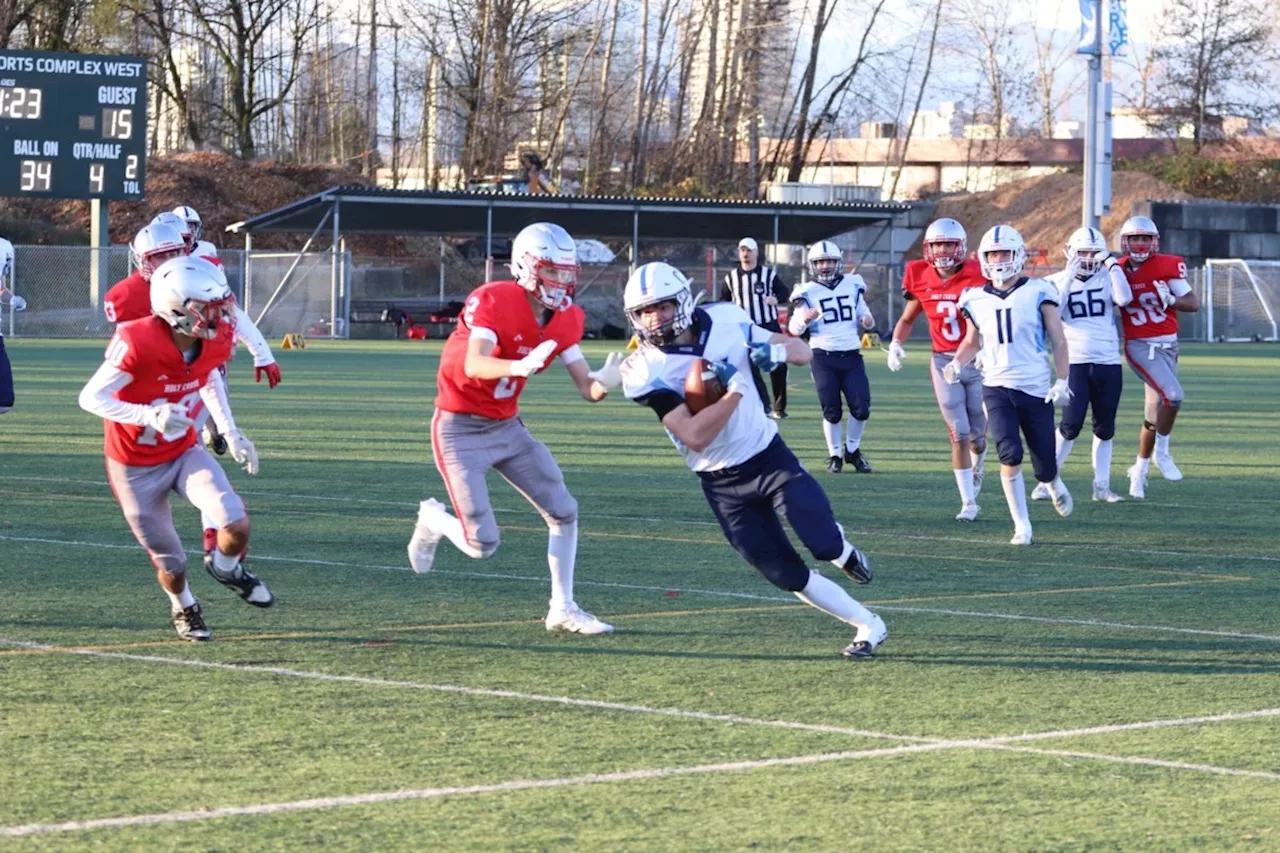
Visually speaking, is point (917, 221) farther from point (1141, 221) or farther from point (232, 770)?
point (232, 770)

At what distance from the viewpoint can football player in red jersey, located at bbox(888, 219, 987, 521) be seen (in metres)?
12.6

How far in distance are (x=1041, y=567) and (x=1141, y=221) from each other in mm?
4932

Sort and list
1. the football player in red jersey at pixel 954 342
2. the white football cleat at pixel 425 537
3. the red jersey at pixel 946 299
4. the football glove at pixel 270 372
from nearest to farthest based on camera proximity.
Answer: the white football cleat at pixel 425 537, the football glove at pixel 270 372, the football player in red jersey at pixel 954 342, the red jersey at pixel 946 299

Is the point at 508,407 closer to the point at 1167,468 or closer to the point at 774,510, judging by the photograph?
the point at 774,510

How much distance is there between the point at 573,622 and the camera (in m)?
8.27

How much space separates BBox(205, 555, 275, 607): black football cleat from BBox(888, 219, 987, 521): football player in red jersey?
Result: 221 inches

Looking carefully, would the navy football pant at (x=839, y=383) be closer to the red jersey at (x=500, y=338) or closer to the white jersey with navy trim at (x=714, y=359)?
the red jersey at (x=500, y=338)

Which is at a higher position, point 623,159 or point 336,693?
point 623,159

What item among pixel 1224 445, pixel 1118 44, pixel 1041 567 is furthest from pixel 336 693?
pixel 1118 44

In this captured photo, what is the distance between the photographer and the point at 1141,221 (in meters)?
14.6

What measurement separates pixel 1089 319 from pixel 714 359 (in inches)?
274

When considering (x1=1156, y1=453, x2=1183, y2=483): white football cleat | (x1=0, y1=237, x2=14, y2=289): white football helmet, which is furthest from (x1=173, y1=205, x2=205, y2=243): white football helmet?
(x1=1156, y1=453, x2=1183, y2=483): white football cleat

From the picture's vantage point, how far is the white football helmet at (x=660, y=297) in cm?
735

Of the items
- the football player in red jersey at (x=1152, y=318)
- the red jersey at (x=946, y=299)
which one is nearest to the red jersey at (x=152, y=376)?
the red jersey at (x=946, y=299)
